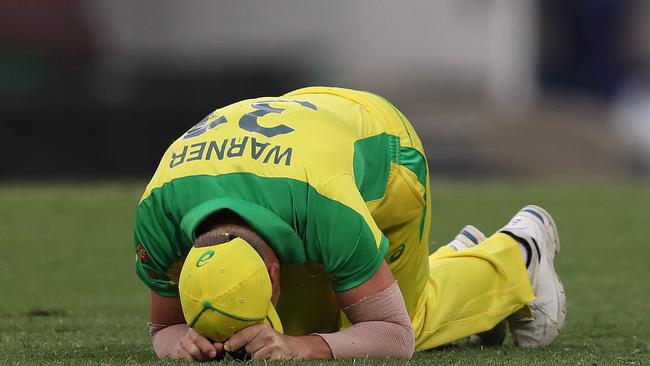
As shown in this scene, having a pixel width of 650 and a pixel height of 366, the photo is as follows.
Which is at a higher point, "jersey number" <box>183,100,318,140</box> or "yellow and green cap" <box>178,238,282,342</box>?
"jersey number" <box>183,100,318,140</box>

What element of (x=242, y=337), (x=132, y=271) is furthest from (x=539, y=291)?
(x=132, y=271)

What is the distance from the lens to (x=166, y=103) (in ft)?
47.7

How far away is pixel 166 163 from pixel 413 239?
2.85ft

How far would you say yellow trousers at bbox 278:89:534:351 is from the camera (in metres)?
4.48

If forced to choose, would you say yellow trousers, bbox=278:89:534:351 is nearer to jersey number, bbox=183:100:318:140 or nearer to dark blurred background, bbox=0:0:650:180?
jersey number, bbox=183:100:318:140

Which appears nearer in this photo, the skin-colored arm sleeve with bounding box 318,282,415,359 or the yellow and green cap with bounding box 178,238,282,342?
the yellow and green cap with bounding box 178,238,282,342

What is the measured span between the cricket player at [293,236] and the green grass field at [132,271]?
0.16 metres

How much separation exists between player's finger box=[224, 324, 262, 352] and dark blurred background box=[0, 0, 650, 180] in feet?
32.3

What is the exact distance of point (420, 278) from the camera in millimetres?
4621

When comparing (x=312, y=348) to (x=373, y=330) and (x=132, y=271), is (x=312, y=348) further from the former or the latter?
(x=132, y=271)

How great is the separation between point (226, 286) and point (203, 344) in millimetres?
260

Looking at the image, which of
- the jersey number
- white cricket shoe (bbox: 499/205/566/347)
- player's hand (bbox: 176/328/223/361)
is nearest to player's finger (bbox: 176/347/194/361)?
player's hand (bbox: 176/328/223/361)

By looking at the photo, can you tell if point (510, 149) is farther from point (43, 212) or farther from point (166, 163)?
point (166, 163)

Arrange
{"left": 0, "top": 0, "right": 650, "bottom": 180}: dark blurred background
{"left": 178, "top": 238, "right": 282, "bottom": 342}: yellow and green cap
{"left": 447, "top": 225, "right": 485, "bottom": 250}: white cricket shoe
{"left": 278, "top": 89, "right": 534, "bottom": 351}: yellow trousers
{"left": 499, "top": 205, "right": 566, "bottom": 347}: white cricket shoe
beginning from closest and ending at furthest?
{"left": 178, "top": 238, "right": 282, "bottom": 342}: yellow and green cap, {"left": 278, "top": 89, "right": 534, "bottom": 351}: yellow trousers, {"left": 499, "top": 205, "right": 566, "bottom": 347}: white cricket shoe, {"left": 447, "top": 225, "right": 485, "bottom": 250}: white cricket shoe, {"left": 0, "top": 0, "right": 650, "bottom": 180}: dark blurred background
